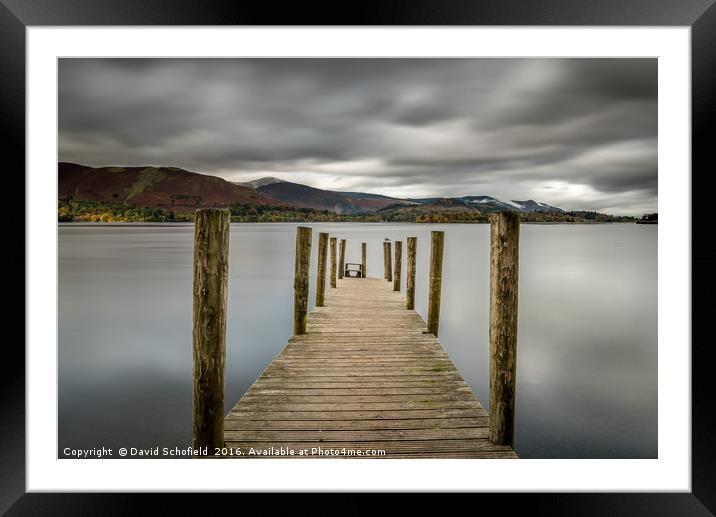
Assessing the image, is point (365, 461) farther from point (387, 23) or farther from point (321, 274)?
point (321, 274)

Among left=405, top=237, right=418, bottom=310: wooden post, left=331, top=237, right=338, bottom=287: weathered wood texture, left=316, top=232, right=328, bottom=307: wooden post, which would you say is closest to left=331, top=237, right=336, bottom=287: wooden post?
left=331, top=237, right=338, bottom=287: weathered wood texture

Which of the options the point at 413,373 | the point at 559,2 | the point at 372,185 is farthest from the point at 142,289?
the point at 372,185

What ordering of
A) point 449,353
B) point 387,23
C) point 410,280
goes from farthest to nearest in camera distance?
1. point 449,353
2. point 410,280
3. point 387,23

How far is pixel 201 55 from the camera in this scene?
286 cm

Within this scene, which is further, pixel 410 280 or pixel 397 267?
pixel 397 267

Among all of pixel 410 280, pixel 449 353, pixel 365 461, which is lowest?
pixel 449 353

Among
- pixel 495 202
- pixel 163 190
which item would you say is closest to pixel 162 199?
pixel 163 190

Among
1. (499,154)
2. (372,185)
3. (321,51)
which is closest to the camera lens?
(321,51)

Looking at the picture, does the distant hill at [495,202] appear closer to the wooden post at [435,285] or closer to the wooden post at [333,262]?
the wooden post at [435,285]

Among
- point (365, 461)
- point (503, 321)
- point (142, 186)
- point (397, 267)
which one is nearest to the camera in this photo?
point (365, 461)

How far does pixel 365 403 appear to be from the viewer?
11.8 feet

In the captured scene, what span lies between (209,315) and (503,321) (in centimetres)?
184

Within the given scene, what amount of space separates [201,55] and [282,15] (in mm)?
852

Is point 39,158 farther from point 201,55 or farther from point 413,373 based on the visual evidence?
point 413,373
